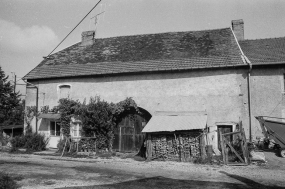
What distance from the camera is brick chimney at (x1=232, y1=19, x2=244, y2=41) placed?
21495mm

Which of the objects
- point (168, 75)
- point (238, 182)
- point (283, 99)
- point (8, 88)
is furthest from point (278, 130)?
point (8, 88)

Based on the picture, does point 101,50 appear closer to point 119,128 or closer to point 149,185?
point 119,128

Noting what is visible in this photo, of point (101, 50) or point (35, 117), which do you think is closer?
point (35, 117)

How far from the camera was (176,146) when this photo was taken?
1430 centimetres

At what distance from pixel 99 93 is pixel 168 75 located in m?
5.04

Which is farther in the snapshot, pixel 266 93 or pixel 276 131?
pixel 266 93

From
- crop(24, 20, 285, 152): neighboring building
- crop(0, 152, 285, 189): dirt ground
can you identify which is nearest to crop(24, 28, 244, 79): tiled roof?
crop(24, 20, 285, 152): neighboring building

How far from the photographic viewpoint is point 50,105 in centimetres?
1953

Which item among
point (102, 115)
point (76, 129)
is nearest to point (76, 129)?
point (76, 129)

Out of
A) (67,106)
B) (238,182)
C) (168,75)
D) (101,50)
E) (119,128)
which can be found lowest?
(238,182)

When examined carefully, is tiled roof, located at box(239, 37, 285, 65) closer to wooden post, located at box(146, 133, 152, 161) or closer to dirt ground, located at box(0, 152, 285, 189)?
dirt ground, located at box(0, 152, 285, 189)

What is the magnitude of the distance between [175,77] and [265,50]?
22.1ft

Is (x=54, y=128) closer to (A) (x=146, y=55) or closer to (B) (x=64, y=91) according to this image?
(B) (x=64, y=91)

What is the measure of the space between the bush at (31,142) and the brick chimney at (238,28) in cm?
1712
